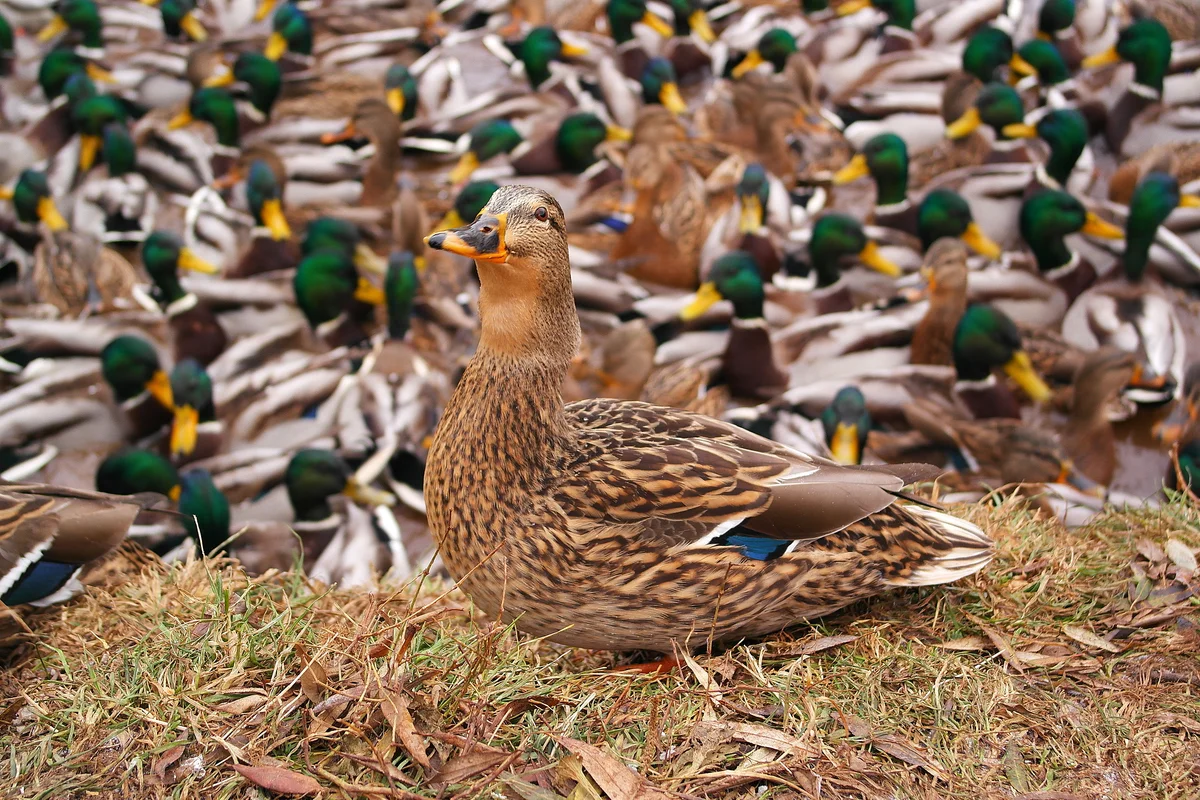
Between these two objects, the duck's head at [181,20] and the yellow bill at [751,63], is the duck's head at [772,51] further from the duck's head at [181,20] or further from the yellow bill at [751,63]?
the duck's head at [181,20]

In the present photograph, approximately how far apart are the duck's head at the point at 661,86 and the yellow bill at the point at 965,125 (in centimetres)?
234

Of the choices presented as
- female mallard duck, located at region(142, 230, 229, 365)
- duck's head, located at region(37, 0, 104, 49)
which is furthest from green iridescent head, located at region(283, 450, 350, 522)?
duck's head, located at region(37, 0, 104, 49)

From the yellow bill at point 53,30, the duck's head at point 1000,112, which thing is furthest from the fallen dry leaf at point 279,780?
the yellow bill at point 53,30

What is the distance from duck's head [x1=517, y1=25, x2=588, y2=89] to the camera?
414 inches

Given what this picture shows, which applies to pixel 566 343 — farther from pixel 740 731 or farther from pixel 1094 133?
pixel 1094 133

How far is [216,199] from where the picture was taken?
9492mm

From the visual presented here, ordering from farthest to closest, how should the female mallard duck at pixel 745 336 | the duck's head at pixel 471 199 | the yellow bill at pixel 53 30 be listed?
the yellow bill at pixel 53 30 → the duck's head at pixel 471 199 → the female mallard duck at pixel 745 336

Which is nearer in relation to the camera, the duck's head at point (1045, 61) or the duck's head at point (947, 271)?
the duck's head at point (947, 271)

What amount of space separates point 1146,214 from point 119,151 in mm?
7747

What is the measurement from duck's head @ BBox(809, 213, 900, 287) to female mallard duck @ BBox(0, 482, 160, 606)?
559 centimetres

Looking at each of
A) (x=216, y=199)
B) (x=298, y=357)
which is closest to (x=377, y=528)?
(x=298, y=357)

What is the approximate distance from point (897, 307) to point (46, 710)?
6.11m

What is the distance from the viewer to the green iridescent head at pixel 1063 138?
339 inches

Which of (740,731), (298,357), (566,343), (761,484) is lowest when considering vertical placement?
(298,357)
